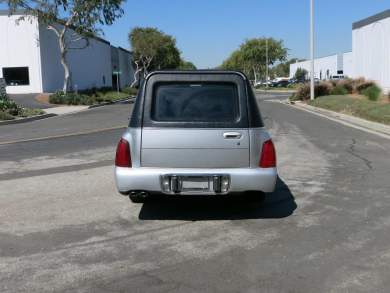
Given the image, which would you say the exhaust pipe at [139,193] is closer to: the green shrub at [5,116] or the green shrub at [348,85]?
the green shrub at [5,116]

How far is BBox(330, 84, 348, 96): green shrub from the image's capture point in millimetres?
36375

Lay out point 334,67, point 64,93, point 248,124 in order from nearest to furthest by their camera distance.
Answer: point 248,124, point 64,93, point 334,67

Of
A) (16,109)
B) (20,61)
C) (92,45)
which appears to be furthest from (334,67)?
(16,109)

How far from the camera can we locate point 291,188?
794cm

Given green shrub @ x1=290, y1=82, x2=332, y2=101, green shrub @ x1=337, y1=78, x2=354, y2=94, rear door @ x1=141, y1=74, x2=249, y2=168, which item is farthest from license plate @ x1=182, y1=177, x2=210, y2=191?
green shrub @ x1=290, y1=82, x2=332, y2=101

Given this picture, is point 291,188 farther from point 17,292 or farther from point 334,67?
point 334,67

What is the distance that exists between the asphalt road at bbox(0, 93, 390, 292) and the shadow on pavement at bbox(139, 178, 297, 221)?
0.01 metres

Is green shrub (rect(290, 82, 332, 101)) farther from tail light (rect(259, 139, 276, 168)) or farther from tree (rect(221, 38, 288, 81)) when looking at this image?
tree (rect(221, 38, 288, 81))

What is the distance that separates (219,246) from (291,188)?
9.69 feet

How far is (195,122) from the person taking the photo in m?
5.92

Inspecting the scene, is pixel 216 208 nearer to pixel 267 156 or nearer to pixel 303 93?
pixel 267 156

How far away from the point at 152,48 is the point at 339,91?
40094 millimetres

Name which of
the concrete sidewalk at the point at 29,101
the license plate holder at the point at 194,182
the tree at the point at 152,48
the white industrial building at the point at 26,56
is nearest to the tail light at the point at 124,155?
the license plate holder at the point at 194,182

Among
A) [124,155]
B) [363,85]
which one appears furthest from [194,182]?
[363,85]
